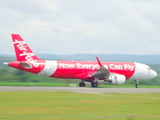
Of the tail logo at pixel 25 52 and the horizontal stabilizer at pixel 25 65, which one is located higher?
the tail logo at pixel 25 52

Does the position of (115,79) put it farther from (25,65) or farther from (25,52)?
(25,52)

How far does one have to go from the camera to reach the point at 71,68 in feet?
158

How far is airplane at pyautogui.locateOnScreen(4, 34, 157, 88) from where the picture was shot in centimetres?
4612

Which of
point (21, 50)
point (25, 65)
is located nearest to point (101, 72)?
point (25, 65)

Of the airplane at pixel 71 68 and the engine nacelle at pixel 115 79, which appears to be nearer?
the airplane at pixel 71 68

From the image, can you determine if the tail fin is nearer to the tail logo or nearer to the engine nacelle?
the tail logo

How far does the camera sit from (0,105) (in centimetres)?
2280

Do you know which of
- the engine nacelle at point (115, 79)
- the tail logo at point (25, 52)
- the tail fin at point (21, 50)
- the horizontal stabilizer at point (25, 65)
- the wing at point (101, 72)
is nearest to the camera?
the horizontal stabilizer at point (25, 65)

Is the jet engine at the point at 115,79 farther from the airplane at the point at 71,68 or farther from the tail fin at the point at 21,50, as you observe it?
the tail fin at the point at 21,50

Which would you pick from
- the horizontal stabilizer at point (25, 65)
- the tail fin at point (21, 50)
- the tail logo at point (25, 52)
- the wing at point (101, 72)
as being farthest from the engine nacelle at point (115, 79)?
the horizontal stabilizer at point (25, 65)

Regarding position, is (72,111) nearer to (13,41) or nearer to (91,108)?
(91,108)

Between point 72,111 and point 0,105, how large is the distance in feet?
14.9

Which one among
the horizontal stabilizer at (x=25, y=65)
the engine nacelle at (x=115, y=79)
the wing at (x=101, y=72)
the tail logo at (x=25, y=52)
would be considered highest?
the tail logo at (x=25, y=52)

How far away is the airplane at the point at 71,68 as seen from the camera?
4612cm
